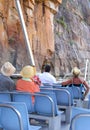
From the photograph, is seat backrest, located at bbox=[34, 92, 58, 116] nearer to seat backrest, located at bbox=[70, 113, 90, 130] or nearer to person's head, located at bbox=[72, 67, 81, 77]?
seat backrest, located at bbox=[70, 113, 90, 130]

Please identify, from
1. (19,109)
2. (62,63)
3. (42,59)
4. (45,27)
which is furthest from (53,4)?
(19,109)

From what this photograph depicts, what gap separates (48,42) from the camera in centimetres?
1742

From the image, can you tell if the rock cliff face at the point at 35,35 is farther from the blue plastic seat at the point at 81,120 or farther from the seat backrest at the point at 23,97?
the blue plastic seat at the point at 81,120

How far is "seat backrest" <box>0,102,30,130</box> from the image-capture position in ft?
8.37

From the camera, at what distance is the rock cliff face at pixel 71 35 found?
2417 centimetres

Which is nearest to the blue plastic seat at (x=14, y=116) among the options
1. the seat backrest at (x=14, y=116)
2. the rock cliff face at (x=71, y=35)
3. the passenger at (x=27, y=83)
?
the seat backrest at (x=14, y=116)

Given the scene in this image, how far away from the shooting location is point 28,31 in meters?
15.6

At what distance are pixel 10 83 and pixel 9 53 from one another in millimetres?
10677

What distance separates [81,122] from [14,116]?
2.04ft

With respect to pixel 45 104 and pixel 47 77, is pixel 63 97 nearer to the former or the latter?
pixel 45 104

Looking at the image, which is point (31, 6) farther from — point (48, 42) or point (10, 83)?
point (10, 83)

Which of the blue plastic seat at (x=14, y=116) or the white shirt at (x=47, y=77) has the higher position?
the white shirt at (x=47, y=77)

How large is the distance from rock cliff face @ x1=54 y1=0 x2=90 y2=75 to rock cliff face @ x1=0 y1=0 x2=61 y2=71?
5.41 meters

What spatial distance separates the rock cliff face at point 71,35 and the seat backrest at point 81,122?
64.6 ft
